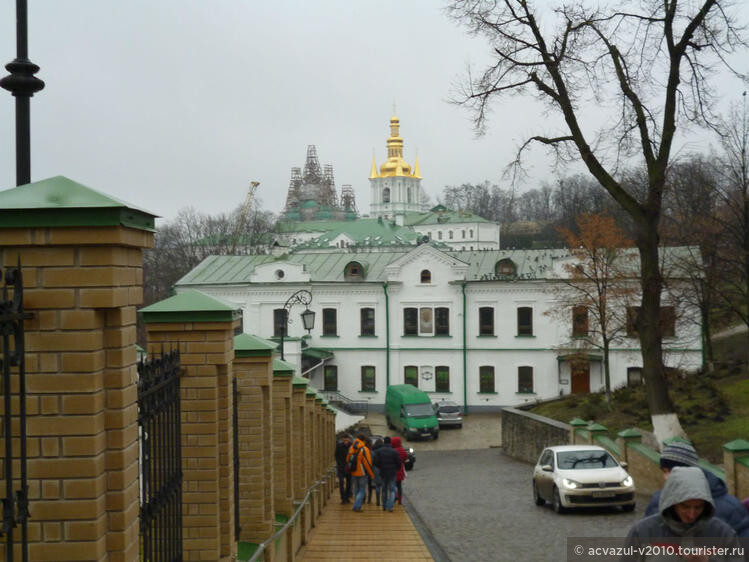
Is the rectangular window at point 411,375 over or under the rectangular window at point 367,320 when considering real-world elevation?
under

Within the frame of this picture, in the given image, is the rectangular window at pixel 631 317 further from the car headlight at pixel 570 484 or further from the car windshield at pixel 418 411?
the car headlight at pixel 570 484

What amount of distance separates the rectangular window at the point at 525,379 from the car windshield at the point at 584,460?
25.9m

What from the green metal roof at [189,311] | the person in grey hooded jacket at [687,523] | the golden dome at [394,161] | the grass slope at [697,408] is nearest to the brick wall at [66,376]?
the green metal roof at [189,311]

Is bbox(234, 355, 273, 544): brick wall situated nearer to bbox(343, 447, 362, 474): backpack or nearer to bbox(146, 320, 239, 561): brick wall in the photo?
bbox(146, 320, 239, 561): brick wall

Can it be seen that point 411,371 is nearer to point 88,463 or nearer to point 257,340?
point 257,340

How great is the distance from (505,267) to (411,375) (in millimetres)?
6986

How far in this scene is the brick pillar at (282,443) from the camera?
10673mm

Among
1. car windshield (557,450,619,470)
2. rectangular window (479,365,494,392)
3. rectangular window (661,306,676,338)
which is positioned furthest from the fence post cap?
rectangular window (479,365,494,392)

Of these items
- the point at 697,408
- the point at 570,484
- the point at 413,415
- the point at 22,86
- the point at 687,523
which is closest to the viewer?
the point at 687,523

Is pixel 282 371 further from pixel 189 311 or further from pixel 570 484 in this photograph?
pixel 570 484

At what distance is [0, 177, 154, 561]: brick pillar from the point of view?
358 centimetres

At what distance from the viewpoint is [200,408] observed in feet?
20.4

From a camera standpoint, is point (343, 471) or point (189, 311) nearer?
point (189, 311)

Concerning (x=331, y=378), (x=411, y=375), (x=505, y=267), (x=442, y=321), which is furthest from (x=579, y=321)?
(x=331, y=378)
